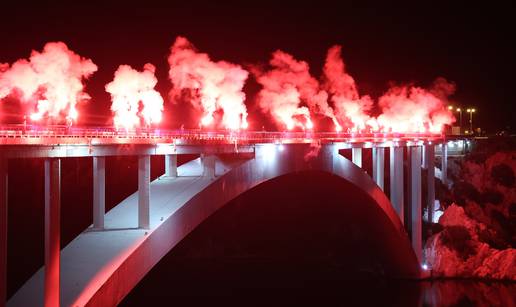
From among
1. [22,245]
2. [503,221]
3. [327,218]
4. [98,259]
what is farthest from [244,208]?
[98,259]

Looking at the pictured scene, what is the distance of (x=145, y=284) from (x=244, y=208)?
623 inches

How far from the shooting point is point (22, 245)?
32.3 metres

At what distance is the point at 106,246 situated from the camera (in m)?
16.2

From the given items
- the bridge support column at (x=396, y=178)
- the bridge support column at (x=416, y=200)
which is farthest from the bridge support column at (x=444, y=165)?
the bridge support column at (x=396, y=178)

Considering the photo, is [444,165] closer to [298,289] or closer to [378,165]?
[378,165]

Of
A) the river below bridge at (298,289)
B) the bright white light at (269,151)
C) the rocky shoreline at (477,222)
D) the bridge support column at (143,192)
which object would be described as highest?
the bright white light at (269,151)

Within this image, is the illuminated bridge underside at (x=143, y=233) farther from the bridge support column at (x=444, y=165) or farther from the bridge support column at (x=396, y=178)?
the bridge support column at (x=444, y=165)

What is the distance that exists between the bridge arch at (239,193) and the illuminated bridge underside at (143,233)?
0.03 metres

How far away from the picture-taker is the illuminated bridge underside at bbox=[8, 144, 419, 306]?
47.3 feet

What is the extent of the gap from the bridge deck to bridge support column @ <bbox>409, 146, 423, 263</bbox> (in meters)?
22.6

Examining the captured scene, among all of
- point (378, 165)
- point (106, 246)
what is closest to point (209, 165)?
point (106, 246)

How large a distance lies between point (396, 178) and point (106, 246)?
976 inches

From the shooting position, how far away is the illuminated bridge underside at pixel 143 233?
14406 millimetres

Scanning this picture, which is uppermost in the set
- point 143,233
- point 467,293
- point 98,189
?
point 98,189
